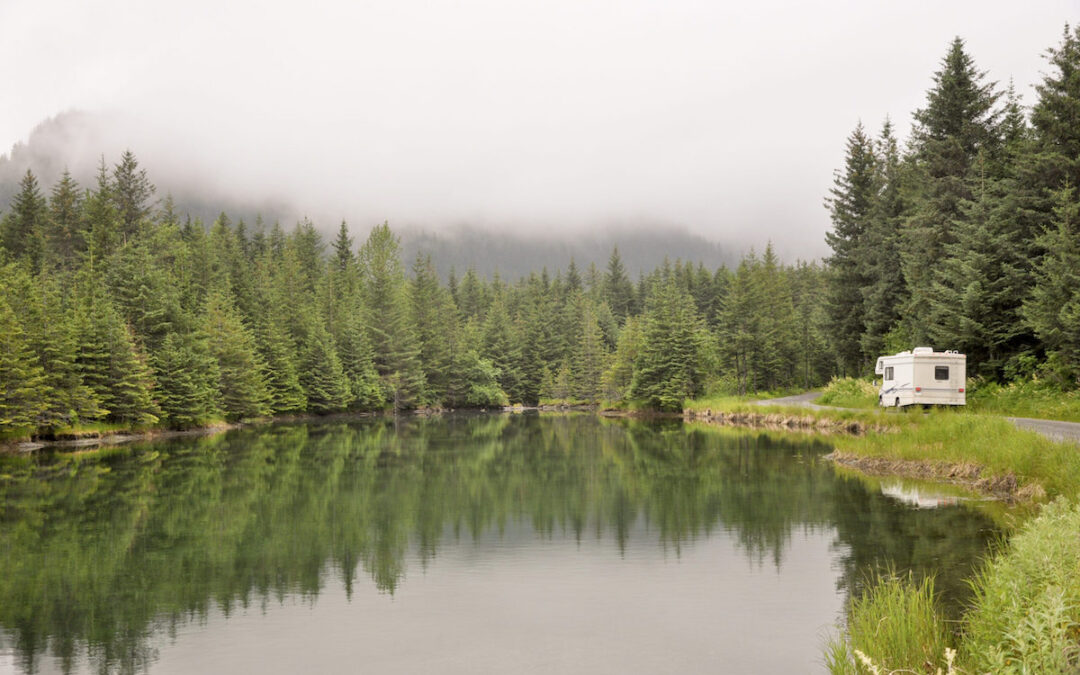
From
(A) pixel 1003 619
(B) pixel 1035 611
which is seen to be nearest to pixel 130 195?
(A) pixel 1003 619

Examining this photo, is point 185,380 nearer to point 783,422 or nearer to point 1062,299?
point 783,422

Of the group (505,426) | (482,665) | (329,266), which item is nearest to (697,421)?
(505,426)

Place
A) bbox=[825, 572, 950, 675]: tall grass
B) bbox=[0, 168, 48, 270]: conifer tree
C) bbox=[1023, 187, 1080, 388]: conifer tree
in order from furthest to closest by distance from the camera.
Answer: bbox=[0, 168, 48, 270]: conifer tree < bbox=[1023, 187, 1080, 388]: conifer tree < bbox=[825, 572, 950, 675]: tall grass

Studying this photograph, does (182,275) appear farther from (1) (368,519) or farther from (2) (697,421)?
(1) (368,519)

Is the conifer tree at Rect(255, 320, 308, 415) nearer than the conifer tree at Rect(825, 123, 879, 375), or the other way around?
the conifer tree at Rect(825, 123, 879, 375)

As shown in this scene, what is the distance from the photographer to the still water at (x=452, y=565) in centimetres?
1199

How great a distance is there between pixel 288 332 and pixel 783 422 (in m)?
57.6

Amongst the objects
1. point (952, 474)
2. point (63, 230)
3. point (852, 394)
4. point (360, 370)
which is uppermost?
point (63, 230)

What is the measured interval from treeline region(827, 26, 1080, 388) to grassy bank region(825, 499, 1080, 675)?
1130 inches

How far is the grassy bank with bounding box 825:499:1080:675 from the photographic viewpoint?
256 inches

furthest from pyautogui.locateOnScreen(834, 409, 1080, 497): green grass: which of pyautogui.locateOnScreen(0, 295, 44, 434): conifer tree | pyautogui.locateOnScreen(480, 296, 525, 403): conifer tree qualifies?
pyautogui.locateOnScreen(480, 296, 525, 403): conifer tree

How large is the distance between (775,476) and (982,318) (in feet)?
64.4

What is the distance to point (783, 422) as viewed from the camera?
175 ft

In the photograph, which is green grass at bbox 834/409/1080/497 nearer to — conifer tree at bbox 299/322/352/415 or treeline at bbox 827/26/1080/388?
treeline at bbox 827/26/1080/388
